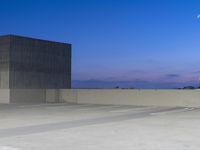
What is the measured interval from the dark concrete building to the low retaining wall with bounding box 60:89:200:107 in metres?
2.66

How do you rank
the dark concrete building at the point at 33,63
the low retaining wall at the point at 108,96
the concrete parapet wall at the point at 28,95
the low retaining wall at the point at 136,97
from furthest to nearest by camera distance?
the dark concrete building at the point at 33,63 < the concrete parapet wall at the point at 28,95 < the low retaining wall at the point at 108,96 < the low retaining wall at the point at 136,97

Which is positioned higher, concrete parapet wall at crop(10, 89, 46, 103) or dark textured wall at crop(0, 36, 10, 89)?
dark textured wall at crop(0, 36, 10, 89)

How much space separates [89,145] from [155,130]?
3.71 meters

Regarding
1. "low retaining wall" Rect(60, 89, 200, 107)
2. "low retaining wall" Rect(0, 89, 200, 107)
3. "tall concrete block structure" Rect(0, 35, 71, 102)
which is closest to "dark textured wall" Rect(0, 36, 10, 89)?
"tall concrete block structure" Rect(0, 35, 71, 102)

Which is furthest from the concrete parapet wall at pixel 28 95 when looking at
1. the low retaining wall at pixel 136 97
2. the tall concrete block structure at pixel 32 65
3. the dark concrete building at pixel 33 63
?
the low retaining wall at pixel 136 97

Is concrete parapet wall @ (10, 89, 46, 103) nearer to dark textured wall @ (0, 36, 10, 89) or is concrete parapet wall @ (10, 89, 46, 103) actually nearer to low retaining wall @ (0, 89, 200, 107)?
low retaining wall @ (0, 89, 200, 107)

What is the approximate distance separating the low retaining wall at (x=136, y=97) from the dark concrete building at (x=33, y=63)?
105 inches

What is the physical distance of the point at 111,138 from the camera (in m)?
10.2

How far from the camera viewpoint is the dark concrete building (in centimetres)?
3189

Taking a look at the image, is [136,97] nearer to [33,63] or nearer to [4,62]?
[33,63]

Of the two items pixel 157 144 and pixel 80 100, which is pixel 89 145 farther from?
pixel 80 100

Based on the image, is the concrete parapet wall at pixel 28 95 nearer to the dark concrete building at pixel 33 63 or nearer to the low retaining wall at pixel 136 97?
the dark concrete building at pixel 33 63

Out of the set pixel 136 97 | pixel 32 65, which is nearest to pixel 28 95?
pixel 32 65

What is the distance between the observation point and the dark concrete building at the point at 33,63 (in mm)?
31891
